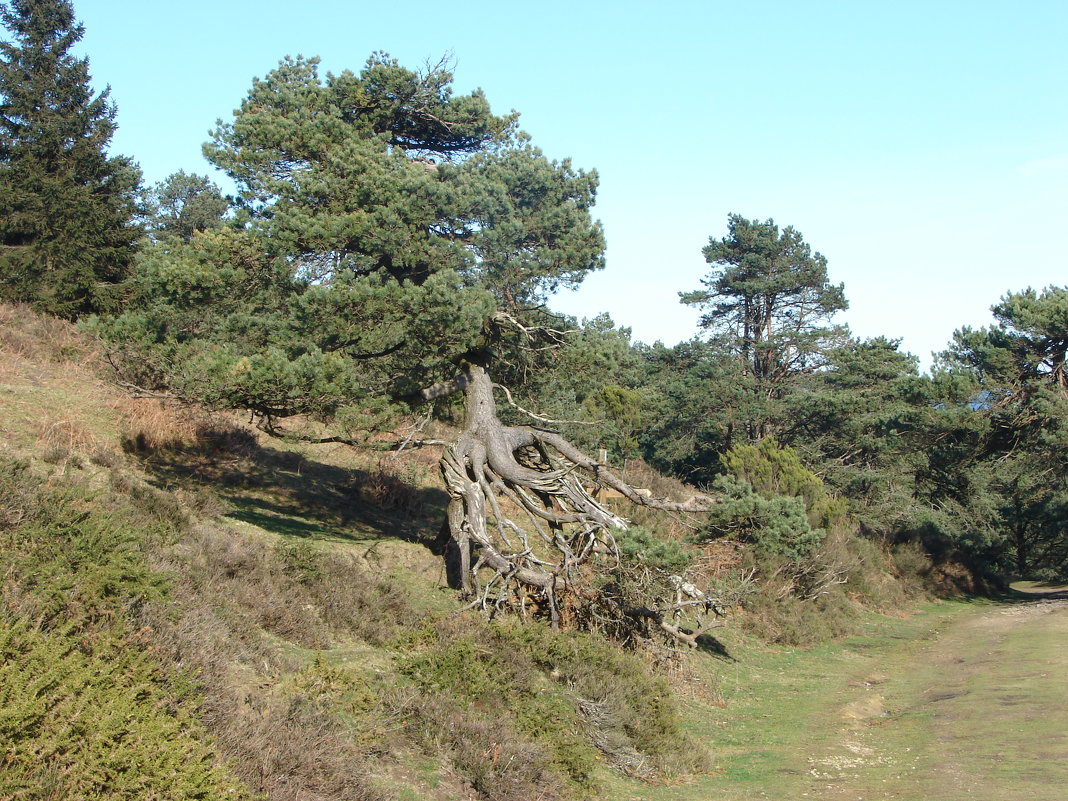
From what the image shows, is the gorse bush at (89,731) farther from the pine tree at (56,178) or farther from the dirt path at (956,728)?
the pine tree at (56,178)

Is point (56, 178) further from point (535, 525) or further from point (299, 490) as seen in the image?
point (535, 525)

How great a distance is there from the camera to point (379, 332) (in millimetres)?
13891

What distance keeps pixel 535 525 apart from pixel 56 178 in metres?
20.9

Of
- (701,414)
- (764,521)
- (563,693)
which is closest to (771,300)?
(701,414)

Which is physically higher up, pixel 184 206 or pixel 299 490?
pixel 184 206

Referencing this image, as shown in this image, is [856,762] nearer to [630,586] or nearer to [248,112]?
[630,586]

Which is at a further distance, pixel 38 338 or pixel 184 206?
pixel 184 206

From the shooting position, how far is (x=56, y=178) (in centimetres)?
2588

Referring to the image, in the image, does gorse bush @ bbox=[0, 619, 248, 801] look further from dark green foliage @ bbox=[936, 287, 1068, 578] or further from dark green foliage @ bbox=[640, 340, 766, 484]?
dark green foliage @ bbox=[640, 340, 766, 484]

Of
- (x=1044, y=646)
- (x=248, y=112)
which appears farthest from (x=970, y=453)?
(x=248, y=112)

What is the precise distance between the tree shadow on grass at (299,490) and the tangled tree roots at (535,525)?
2.81 metres

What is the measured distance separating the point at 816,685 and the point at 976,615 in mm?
14896

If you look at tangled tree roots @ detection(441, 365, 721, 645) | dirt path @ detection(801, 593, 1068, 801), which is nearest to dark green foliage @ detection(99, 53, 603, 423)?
tangled tree roots @ detection(441, 365, 721, 645)

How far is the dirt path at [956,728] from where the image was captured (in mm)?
9547
